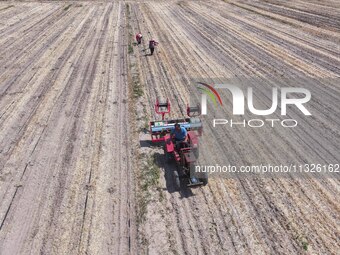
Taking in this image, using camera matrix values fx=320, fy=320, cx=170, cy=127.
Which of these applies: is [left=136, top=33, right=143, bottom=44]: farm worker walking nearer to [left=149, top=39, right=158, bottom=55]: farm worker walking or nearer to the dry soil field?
the dry soil field

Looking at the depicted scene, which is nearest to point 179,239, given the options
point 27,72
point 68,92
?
point 68,92

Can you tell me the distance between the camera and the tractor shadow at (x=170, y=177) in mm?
9727

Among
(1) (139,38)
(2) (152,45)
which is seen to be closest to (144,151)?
(2) (152,45)

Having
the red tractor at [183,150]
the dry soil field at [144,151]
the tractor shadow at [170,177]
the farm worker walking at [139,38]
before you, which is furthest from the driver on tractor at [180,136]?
the farm worker walking at [139,38]

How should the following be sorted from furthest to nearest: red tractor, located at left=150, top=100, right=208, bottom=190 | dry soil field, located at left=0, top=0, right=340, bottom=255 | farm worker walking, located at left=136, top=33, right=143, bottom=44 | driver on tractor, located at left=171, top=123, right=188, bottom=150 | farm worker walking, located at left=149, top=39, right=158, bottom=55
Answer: farm worker walking, located at left=136, top=33, right=143, bottom=44
farm worker walking, located at left=149, top=39, right=158, bottom=55
driver on tractor, located at left=171, top=123, right=188, bottom=150
red tractor, located at left=150, top=100, right=208, bottom=190
dry soil field, located at left=0, top=0, right=340, bottom=255

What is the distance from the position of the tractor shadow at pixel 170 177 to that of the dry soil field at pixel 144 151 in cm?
5

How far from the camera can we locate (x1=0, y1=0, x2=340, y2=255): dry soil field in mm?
8320

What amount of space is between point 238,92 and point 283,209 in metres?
8.59

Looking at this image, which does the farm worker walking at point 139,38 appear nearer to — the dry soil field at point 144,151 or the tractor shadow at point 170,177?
the dry soil field at point 144,151

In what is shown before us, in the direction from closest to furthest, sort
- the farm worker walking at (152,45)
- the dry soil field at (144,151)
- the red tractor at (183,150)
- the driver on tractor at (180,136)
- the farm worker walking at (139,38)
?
the dry soil field at (144,151)
the red tractor at (183,150)
the driver on tractor at (180,136)
the farm worker walking at (152,45)
the farm worker walking at (139,38)

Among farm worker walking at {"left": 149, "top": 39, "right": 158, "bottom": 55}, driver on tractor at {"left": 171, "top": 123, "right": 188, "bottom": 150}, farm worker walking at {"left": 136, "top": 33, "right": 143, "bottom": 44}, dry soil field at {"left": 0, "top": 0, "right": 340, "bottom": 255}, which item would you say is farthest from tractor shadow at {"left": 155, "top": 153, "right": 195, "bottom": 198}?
farm worker walking at {"left": 136, "top": 33, "right": 143, "bottom": 44}

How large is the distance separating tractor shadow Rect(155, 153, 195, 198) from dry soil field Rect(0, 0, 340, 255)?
46 mm

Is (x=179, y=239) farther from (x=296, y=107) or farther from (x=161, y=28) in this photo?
(x=161, y=28)

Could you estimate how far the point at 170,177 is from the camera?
1037 cm
